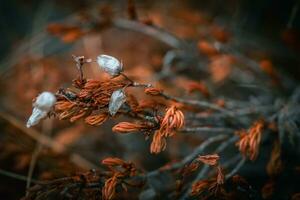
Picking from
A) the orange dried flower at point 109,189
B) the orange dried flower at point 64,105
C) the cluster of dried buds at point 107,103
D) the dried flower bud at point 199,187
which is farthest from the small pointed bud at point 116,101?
the dried flower bud at point 199,187

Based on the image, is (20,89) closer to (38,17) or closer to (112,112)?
(38,17)

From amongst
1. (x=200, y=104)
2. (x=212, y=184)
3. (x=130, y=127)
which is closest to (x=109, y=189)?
(x=130, y=127)

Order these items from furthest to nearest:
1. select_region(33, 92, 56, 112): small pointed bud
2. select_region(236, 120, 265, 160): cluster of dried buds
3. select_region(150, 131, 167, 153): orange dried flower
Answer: select_region(236, 120, 265, 160): cluster of dried buds, select_region(150, 131, 167, 153): orange dried flower, select_region(33, 92, 56, 112): small pointed bud

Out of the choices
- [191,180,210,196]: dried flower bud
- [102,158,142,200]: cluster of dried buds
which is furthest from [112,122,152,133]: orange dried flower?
[191,180,210,196]: dried flower bud

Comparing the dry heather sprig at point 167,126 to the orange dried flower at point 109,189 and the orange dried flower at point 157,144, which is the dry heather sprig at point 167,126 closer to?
the orange dried flower at point 157,144

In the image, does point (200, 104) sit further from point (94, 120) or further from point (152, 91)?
point (94, 120)

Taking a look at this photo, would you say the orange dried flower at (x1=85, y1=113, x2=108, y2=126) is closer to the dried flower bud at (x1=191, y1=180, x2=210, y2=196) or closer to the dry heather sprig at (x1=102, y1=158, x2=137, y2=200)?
the dry heather sprig at (x1=102, y1=158, x2=137, y2=200)

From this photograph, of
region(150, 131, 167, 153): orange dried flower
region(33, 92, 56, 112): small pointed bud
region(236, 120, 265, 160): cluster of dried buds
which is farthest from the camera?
region(236, 120, 265, 160): cluster of dried buds

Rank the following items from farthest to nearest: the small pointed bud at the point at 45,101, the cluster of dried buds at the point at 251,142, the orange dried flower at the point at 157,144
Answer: the cluster of dried buds at the point at 251,142, the orange dried flower at the point at 157,144, the small pointed bud at the point at 45,101
